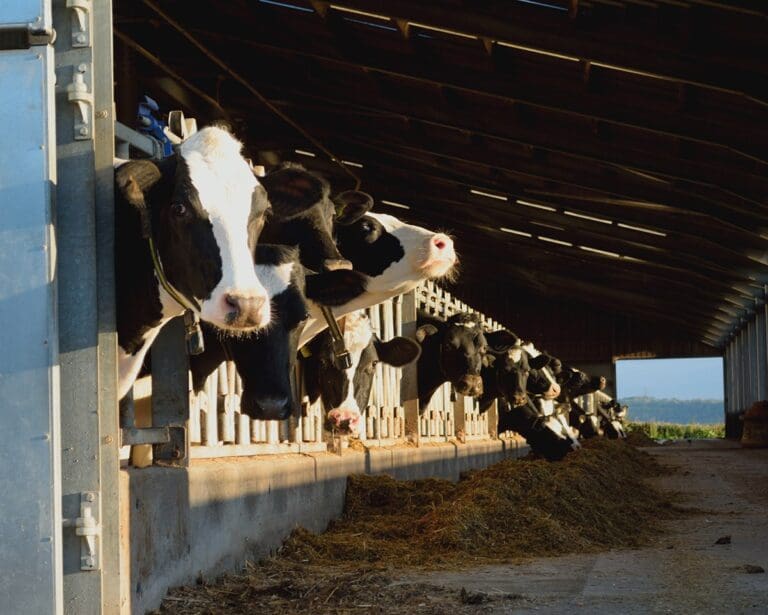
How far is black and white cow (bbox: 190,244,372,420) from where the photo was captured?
6.14m

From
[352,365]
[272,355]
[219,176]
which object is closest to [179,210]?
[219,176]

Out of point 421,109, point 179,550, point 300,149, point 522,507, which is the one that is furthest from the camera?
point 300,149

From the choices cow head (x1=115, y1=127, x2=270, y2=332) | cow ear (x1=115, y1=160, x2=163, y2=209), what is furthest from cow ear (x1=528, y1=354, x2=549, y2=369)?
cow ear (x1=115, y1=160, x2=163, y2=209)

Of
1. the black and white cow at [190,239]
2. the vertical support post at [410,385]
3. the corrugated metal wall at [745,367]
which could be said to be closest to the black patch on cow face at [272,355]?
the black and white cow at [190,239]

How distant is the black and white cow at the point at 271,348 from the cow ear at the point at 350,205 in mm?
1750

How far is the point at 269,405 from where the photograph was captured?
20.1ft

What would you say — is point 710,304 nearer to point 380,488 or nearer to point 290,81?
point 290,81

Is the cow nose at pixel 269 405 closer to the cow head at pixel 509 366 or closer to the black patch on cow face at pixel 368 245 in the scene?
the black patch on cow face at pixel 368 245

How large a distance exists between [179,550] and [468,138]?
13.0 meters

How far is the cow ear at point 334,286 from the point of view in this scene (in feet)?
23.8

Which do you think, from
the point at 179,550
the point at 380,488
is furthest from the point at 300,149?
the point at 179,550

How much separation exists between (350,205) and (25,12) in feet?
13.1

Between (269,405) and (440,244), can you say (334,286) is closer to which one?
(440,244)

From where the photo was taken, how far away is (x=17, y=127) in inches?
177
